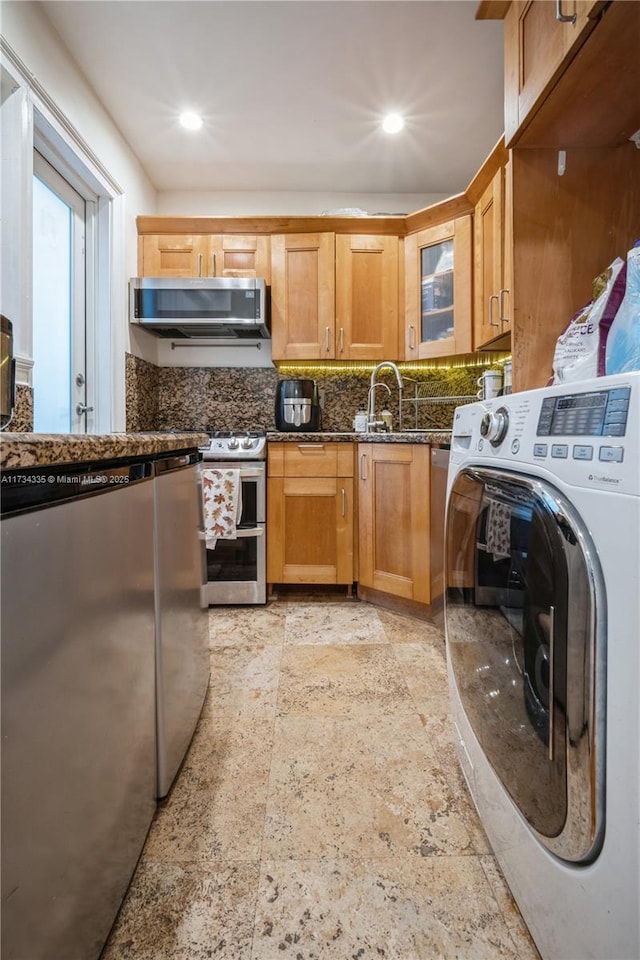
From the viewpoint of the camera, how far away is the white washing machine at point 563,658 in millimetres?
473

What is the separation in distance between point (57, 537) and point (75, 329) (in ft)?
7.02

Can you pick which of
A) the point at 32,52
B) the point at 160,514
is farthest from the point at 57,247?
the point at 160,514

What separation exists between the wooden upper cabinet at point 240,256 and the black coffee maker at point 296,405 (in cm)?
68

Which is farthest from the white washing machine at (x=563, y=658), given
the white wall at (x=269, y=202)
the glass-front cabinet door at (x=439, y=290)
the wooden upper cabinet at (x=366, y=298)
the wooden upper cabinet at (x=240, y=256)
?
the white wall at (x=269, y=202)

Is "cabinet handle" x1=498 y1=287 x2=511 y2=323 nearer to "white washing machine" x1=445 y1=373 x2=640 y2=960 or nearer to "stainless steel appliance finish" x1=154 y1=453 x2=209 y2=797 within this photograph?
"white washing machine" x1=445 y1=373 x2=640 y2=960

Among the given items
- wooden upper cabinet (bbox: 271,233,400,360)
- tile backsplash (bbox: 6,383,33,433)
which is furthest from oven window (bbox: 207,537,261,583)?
wooden upper cabinet (bbox: 271,233,400,360)

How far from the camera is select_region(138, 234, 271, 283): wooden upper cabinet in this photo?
262 centimetres

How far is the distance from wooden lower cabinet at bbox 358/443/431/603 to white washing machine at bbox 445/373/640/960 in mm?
1146

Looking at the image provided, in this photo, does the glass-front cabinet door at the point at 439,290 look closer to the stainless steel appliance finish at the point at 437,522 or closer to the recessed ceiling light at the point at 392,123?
the recessed ceiling light at the point at 392,123

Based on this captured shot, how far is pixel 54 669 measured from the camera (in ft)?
1.75

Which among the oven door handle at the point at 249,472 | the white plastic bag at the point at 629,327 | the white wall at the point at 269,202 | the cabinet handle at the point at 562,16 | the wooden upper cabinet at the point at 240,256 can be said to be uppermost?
the white wall at the point at 269,202

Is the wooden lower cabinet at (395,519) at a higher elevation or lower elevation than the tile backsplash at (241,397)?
lower

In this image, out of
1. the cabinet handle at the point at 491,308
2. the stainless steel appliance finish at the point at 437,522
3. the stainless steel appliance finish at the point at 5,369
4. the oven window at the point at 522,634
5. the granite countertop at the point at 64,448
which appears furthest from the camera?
the cabinet handle at the point at 491,308

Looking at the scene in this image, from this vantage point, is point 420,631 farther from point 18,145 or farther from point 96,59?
point 96,59
